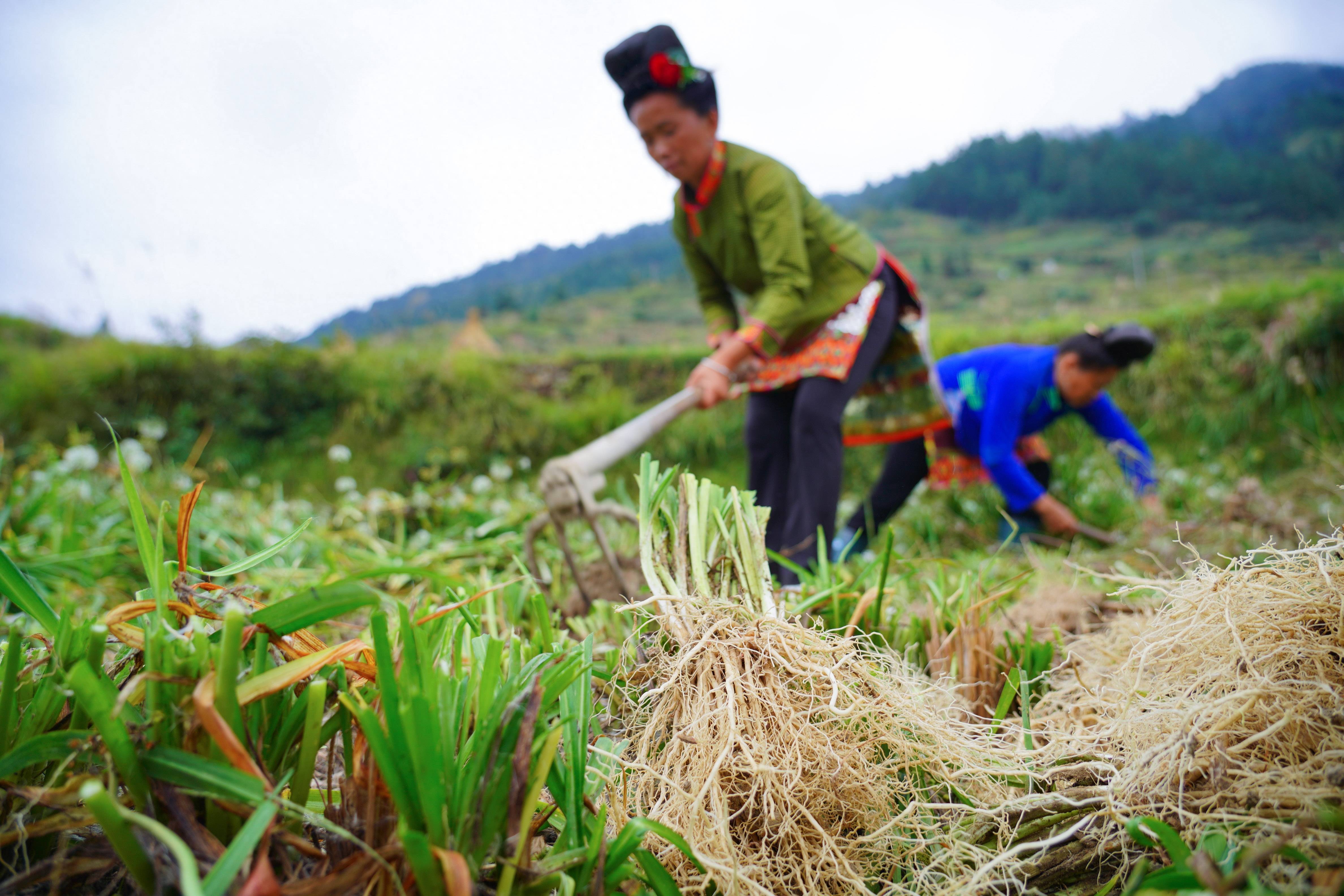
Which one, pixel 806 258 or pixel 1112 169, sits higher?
pixel 1112 169

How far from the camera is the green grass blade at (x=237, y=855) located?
46 cm

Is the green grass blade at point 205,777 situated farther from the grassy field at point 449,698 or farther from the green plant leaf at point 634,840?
the green plant leaf at point 634,840

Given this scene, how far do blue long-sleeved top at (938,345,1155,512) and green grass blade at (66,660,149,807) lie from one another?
331 cm

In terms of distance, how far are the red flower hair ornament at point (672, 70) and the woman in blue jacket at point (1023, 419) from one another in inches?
80.4

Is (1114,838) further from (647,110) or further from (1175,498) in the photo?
(1175,498)

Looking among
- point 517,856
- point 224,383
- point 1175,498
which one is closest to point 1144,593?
point 517,856

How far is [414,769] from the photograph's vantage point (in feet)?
1.82

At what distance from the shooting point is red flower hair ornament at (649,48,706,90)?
2.03 metres

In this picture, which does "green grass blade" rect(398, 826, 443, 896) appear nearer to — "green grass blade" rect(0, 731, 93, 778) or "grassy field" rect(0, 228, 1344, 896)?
"grassy field" rect(0, 228, 1344, 896)

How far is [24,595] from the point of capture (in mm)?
650

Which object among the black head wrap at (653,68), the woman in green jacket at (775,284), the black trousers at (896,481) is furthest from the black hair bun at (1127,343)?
the black head wrap at (653,68)

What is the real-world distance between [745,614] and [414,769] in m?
0.46

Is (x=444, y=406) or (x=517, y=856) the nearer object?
(x=517, y=856)

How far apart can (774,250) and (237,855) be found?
2.08 m
